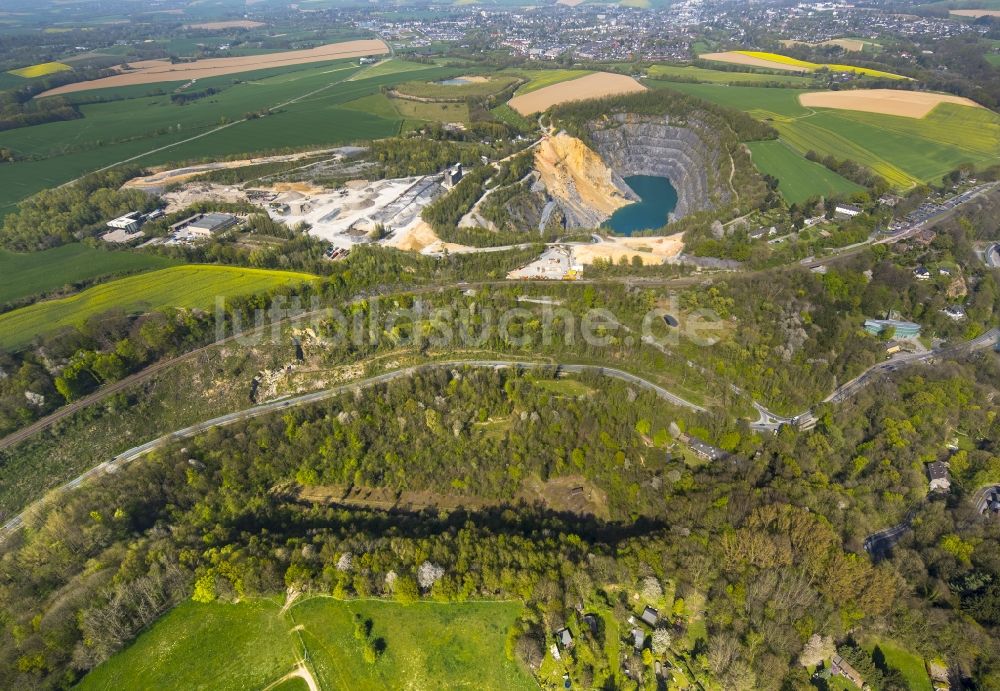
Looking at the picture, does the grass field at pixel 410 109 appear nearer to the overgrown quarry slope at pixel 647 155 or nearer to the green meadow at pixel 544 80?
the green meadow at pixel 544 80

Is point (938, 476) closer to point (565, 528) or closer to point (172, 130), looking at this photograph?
point (565, 528)

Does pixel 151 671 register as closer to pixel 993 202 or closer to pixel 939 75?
pixel 993 202

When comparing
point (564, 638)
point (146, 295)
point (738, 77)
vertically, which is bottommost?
point (564, 638)

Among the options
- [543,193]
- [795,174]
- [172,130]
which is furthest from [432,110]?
[795,174]

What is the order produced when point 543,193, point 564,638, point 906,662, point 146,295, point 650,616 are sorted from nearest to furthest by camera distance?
point 906,662
point 564,638
point 650,616
point 146,295
point 543,193

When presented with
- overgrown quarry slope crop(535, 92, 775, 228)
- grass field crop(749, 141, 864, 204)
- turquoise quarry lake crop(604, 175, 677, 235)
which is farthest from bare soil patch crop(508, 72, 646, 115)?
grass field crop(749, 141, 864, 204)

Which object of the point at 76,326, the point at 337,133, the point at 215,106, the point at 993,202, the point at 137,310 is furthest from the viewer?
the point at 215,106

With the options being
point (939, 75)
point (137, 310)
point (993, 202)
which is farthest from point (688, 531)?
point (939, 75)
